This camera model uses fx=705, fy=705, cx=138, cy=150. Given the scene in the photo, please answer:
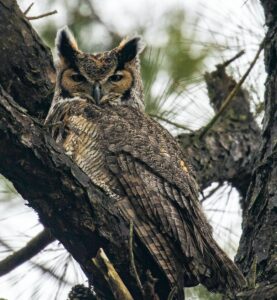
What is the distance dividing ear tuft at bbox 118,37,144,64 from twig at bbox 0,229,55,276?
1353mm

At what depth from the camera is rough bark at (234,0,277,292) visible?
290cm

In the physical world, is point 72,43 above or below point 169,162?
above

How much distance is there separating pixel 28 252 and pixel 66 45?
1354mm

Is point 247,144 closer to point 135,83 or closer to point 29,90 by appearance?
point 135,83

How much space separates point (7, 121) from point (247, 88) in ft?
7.53

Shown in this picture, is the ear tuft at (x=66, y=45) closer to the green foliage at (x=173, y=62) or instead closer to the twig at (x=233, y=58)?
the green foliage at (x=173, y=62)

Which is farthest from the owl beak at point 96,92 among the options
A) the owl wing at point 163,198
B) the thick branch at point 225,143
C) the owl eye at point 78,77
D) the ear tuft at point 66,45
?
the thick branch at point 225,143

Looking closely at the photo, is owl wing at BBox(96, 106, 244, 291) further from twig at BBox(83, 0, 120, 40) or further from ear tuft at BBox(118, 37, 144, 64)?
twig at BBox(83, 0, 120, 40)

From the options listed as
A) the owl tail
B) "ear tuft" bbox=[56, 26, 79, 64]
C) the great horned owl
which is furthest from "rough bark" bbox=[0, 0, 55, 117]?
the owl tail

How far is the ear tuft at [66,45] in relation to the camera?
403 cm

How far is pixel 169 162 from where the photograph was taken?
3236mm

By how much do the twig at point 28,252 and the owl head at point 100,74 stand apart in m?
0.91

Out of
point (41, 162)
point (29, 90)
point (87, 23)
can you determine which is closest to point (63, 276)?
point (29, 90)

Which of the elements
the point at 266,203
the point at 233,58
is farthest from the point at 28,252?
→ the point at 233,58
